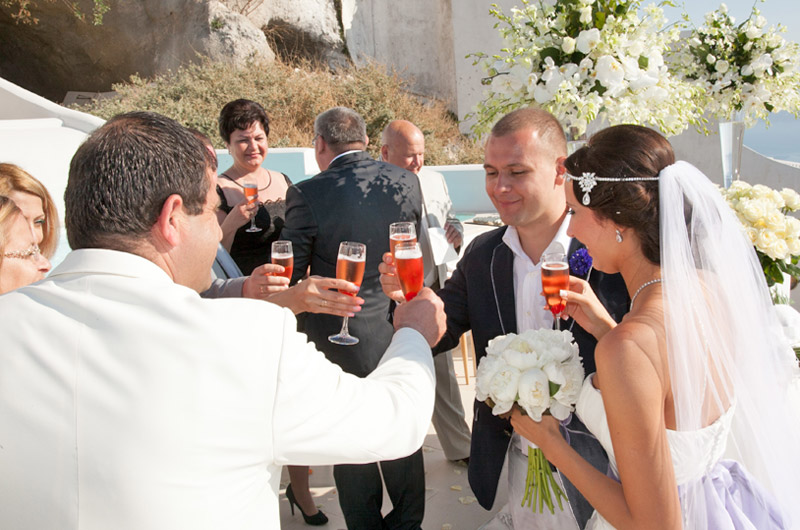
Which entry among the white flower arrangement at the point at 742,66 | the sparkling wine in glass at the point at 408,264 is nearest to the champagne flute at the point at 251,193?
the sparkling wine in glass at the point at 408,264

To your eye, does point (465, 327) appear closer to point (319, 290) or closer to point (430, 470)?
point (319, 290)

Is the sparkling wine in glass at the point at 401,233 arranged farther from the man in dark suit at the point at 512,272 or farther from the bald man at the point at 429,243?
the bald man at the point at 429,243

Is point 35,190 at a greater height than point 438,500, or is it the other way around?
point 35,190

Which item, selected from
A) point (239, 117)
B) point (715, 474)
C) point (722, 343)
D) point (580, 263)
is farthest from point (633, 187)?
point (239, 117)

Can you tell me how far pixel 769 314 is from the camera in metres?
2.07

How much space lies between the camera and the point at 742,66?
4.52 m

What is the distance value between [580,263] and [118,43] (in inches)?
848

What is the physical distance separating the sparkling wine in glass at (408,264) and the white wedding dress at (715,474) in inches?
31.4

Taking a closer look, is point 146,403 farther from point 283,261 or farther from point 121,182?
point 283,261

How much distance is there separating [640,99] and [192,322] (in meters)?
2.53

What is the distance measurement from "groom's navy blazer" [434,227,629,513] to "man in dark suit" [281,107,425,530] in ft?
2.28

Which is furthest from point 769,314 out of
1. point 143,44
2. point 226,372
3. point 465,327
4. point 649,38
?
point 143,44

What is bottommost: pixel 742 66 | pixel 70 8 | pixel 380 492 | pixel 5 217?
pixel 380 492

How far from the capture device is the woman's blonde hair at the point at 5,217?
220cm
